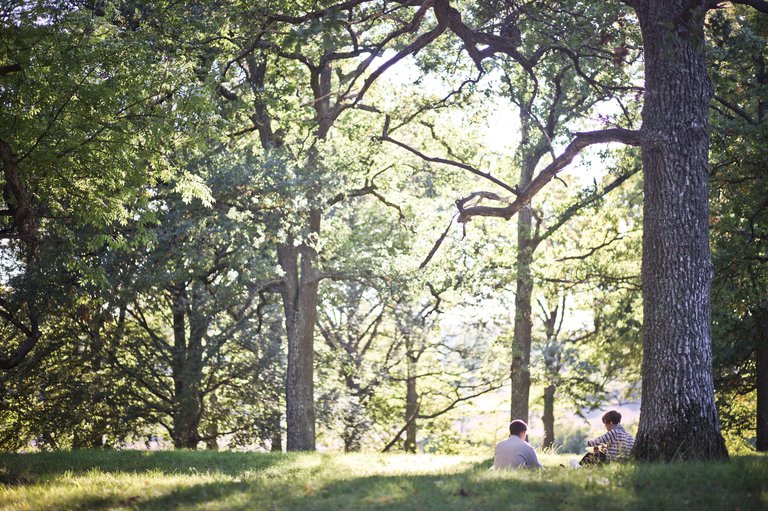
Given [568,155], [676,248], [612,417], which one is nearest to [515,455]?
[612,417]

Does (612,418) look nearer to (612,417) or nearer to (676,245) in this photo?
(612,417)

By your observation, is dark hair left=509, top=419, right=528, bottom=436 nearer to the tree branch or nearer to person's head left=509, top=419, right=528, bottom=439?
person's head left=509, top=419, right=528, bottom=439

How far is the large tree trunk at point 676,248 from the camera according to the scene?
9578 millimetres

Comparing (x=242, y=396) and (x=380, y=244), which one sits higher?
(x=380, y=244)

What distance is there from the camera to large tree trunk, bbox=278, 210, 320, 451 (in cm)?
2039

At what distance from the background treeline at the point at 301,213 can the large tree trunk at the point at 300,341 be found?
66mm

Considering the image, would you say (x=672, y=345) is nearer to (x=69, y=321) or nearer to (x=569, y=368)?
(x=569, y=368)

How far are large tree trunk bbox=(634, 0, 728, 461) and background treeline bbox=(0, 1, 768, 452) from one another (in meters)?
3.73

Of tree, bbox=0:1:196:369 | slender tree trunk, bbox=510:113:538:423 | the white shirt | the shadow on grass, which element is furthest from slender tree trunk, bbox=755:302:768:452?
tree, bbox=0:1:196:369

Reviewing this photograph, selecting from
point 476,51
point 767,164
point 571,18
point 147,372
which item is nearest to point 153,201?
point 147,372

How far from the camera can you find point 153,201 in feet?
60.8

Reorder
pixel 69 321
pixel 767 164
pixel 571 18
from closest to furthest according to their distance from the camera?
pixel 767 164, pixel 571 18, pixel 69 321

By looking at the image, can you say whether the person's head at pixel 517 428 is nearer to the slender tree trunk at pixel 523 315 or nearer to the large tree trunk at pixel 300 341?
the large tree trunk at pixel 300 341

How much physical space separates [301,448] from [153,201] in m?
7.92
